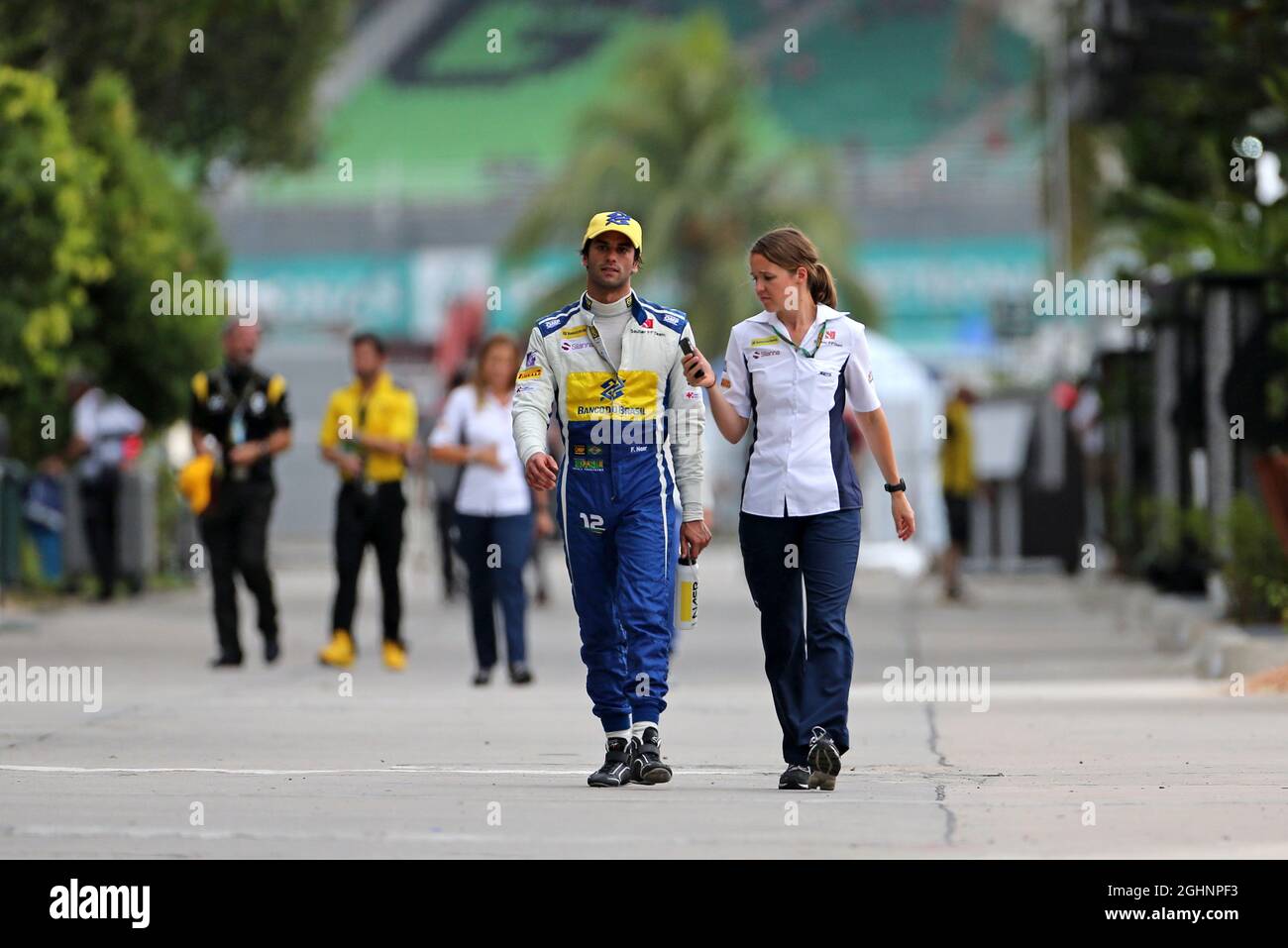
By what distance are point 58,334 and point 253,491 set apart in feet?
9.66

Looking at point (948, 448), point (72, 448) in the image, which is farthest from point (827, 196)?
point (72, 448)

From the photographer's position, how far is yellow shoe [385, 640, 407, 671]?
1614 centimetres

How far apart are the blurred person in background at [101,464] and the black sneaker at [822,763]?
566 inches

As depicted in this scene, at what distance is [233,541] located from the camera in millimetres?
16203

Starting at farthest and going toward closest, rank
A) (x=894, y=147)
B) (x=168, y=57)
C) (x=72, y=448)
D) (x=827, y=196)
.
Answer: (x=894, y=147), (x=827, y=196), (x=168, y=57), (x=72, y=448)

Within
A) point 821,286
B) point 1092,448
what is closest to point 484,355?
point 821,286

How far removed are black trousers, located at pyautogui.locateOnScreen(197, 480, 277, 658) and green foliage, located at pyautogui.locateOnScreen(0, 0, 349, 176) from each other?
5.96m

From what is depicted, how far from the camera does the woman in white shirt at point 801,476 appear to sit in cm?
923

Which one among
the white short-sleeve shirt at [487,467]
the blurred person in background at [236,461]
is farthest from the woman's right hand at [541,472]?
the blurred person in background at [236,461]

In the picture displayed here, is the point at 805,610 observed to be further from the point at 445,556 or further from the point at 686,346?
the point at 445,556

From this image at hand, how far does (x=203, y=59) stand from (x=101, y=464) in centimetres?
901

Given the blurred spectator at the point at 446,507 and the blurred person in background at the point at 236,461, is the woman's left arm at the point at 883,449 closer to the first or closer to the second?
the blurred person in background at the point at 236,461

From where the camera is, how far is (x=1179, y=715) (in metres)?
12.2

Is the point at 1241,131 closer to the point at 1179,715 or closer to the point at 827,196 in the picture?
the point at 1179,715
